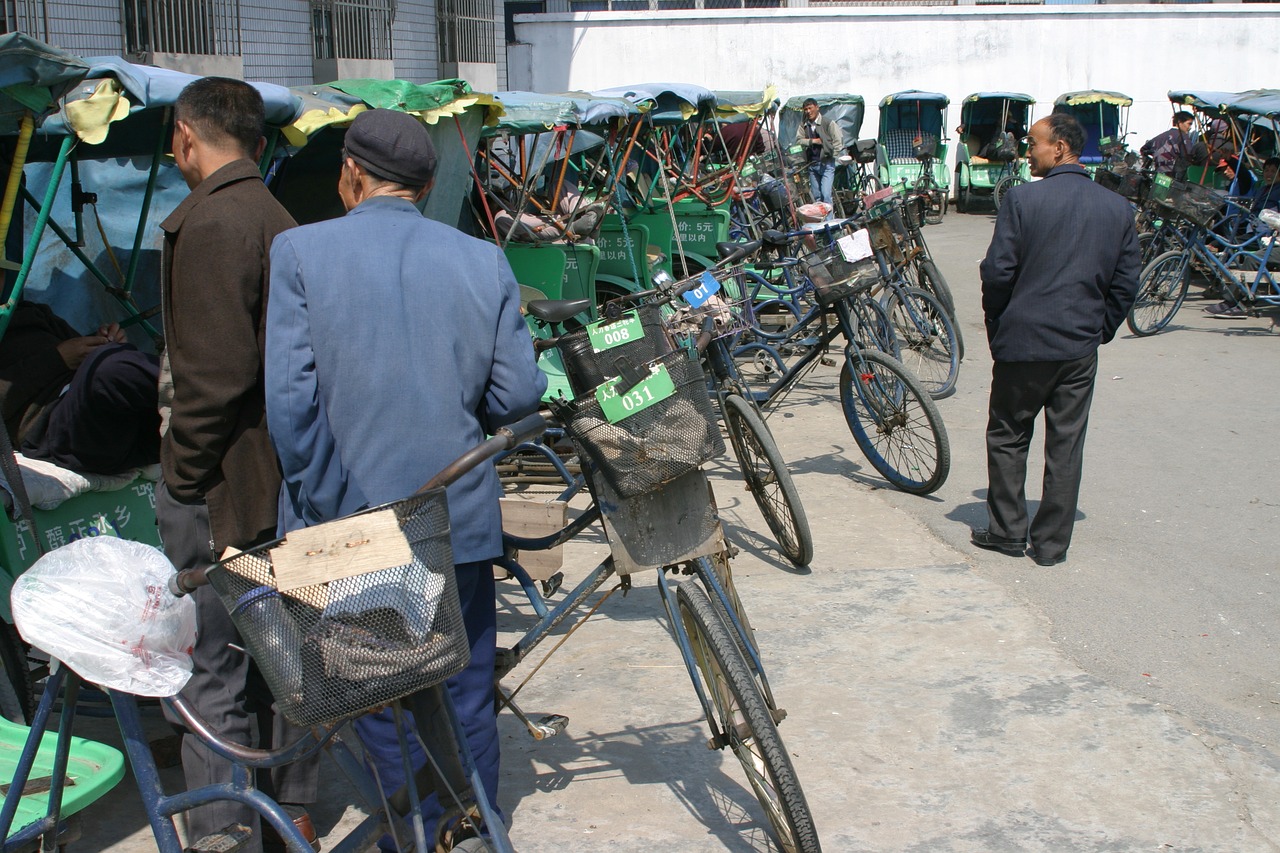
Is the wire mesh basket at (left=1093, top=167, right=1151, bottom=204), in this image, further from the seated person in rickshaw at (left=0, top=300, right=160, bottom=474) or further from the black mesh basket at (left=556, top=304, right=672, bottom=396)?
the seated person in rickshaw at (left=0, top=300, right=160, bottom=474)

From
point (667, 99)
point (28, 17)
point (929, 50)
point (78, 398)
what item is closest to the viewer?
point (78, 398)

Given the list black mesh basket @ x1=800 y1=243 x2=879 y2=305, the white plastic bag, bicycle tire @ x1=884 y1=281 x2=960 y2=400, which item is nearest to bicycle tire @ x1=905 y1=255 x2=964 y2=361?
bicycle tire @ x1=884 y1=281 x2=960 y2=400

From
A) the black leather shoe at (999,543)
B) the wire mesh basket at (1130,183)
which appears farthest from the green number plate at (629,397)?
the wire mesh basket at (1130,183)

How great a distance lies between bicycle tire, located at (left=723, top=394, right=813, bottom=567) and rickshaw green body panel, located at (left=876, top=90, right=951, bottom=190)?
1713 cm

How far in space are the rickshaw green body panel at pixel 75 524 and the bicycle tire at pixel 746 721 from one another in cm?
164

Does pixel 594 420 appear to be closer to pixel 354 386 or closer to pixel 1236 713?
pixel 354 386

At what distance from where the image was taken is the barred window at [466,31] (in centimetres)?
1483

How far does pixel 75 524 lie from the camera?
11.4ft

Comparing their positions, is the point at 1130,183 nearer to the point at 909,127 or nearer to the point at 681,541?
the point at 909,127

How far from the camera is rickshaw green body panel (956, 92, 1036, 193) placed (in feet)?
67.0

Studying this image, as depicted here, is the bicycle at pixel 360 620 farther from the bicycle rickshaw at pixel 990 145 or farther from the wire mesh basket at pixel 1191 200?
the bicycle rickshaw at pixel 990 145

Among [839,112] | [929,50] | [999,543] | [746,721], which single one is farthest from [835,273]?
[929,50]

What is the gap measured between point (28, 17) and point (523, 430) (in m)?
7.07

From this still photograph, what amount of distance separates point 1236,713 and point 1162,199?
7253 millimetres
